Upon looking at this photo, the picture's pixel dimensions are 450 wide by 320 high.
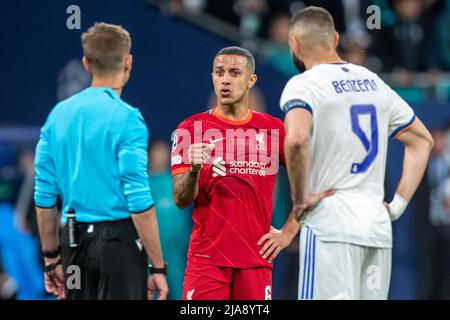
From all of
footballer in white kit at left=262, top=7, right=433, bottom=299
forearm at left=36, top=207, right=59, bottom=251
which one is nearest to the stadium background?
forearm at left=36, top=207, right=59, bottom=251

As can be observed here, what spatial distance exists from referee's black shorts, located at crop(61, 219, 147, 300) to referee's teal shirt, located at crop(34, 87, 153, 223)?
86 mm

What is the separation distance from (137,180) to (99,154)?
30cm

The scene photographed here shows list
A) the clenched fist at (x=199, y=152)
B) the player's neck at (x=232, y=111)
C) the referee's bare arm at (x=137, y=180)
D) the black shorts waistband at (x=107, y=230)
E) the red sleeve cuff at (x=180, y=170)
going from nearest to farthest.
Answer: the clenched fist at (x=199, y=152) → the referee's bare arm at (x=137, y=180) → the black shorts waistband at (x=107, y=230) → the red sleeve cuff at (x=180, y=170) → the player's neck at (x=232, y=111)

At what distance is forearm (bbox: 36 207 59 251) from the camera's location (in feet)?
21.1

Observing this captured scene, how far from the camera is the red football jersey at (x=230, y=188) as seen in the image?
21.1ft

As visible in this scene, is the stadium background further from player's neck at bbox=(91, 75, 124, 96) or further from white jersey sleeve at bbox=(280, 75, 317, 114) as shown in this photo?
white jersey sleeve at bbox=(280, 75, 317, 114)

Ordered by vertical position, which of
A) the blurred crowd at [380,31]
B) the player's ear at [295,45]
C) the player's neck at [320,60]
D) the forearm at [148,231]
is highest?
the blurred crowd at [380,31]

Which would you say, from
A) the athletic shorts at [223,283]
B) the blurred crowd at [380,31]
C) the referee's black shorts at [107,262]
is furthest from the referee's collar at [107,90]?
the blurred crowd at [380,31]

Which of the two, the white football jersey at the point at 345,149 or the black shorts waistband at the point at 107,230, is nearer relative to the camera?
the white football jersey at the point at 345,149

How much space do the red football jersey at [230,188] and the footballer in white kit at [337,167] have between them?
667 millimetres

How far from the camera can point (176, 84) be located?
11.1 meters

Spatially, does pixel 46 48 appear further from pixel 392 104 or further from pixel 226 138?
pixel 392 104

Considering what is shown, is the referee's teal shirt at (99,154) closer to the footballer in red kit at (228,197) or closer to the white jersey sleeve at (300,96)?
the footballer in red kit at (228,197)
